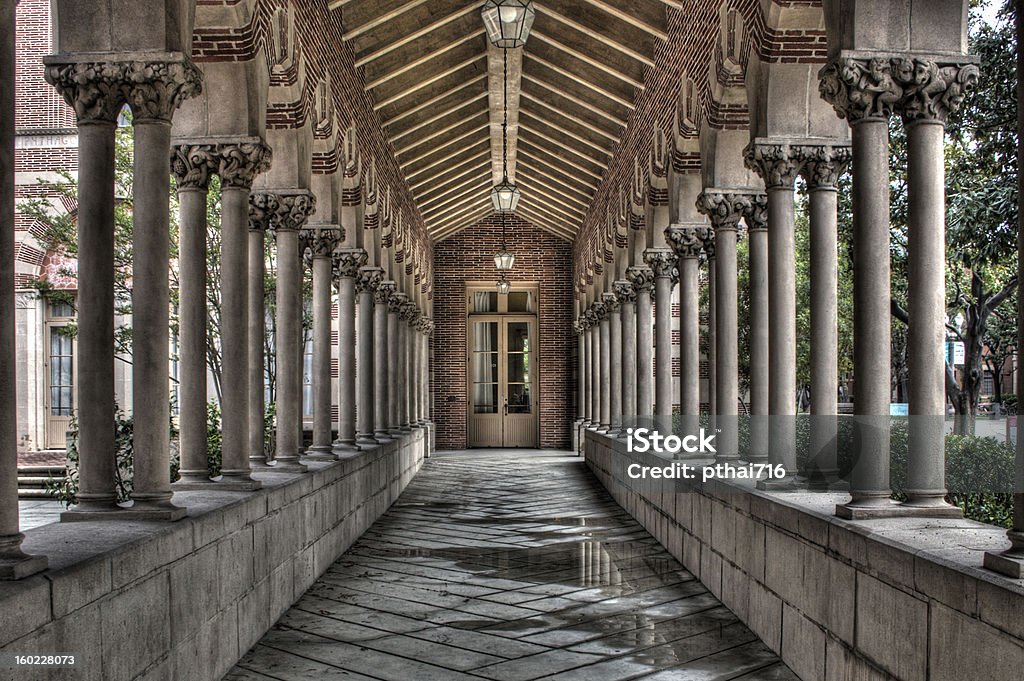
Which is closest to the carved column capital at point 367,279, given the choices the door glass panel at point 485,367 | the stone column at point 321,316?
the stone column at point 321,316

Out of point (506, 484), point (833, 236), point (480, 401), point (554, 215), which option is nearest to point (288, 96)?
point (833, 236)

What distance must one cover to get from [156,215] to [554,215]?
19138 mm

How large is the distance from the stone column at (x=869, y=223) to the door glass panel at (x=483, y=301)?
69.6 feet

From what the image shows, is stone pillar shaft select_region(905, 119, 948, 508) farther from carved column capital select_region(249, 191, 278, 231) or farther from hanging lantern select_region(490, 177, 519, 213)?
hanging lantern select_region(490, 177, 519, 213)

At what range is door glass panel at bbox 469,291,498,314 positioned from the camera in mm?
26734

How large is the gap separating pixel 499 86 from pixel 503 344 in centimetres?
1132

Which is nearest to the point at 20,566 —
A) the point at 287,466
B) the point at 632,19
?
the point at 287,466

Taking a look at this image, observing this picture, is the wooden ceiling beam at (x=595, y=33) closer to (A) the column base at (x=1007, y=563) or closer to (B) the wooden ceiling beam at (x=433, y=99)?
(B) the wooden ceiling beam at (x=433, y=99)

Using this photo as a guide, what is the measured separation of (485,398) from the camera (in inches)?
1049

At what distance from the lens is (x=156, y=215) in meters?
5.48

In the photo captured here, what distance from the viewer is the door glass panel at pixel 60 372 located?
18094mm

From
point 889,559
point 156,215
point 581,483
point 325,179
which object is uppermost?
point 325,179

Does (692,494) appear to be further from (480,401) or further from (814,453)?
(480,401)

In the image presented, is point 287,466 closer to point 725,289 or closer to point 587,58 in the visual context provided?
point 725,289
